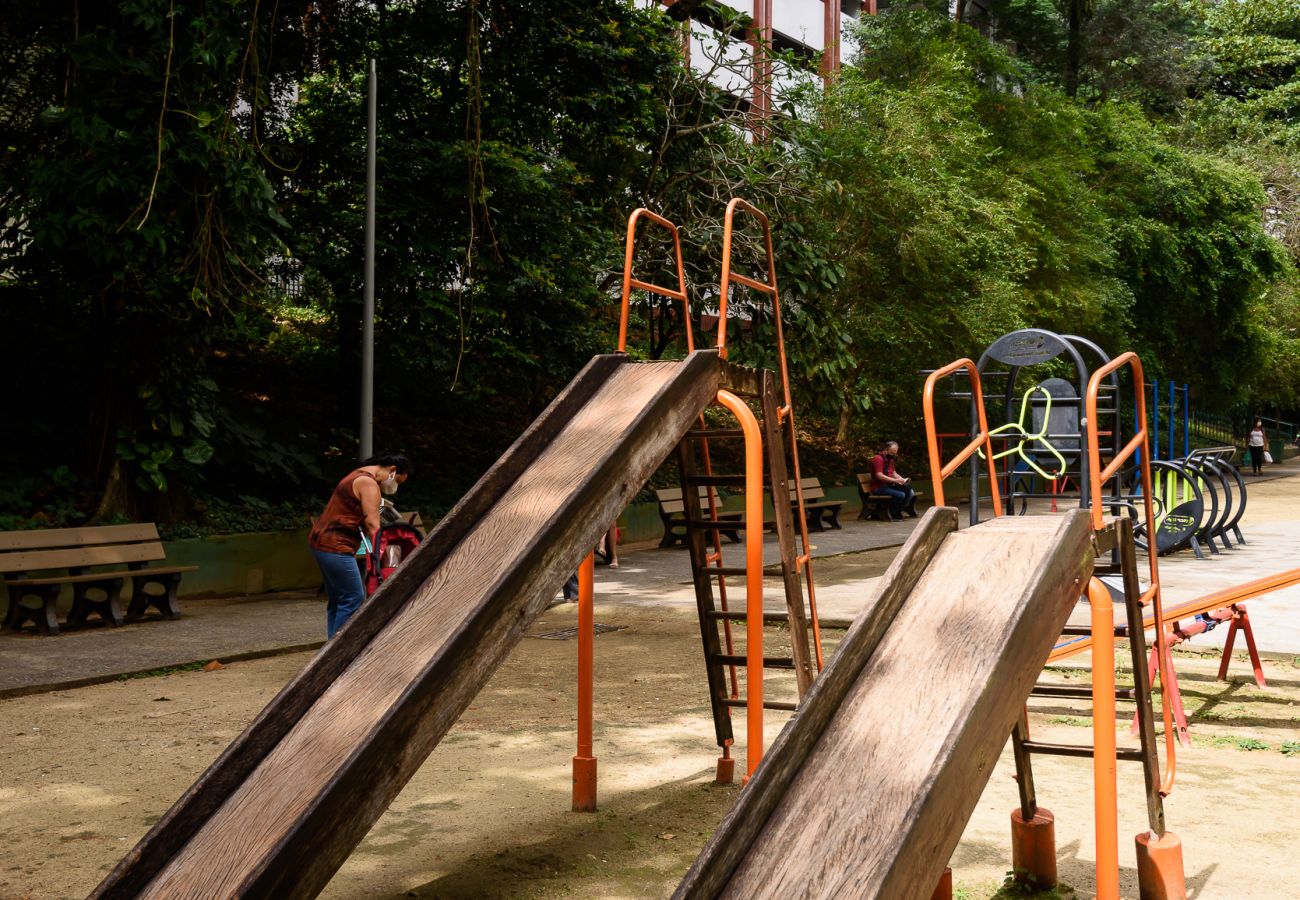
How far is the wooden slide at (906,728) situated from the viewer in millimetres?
2838

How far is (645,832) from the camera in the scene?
5152 millimetres

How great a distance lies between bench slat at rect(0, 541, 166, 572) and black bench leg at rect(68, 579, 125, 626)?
0.22 meters

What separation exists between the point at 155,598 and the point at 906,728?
373 inches

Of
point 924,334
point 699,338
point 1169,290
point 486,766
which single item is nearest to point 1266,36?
point 1169,290

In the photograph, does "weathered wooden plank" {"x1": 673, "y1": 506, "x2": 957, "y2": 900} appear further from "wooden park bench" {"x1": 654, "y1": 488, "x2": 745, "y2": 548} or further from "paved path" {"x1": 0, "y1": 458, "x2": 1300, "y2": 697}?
"wooden park bench" {"x1": 654, "y1": 488, "x2": 745, "y2": 548}

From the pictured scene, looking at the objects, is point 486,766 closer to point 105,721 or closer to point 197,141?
point 105,721

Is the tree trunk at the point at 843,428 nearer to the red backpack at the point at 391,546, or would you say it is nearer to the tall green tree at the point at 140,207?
the tall green tree at the point at 140,207

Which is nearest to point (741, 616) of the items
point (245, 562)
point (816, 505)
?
point (245, 562)

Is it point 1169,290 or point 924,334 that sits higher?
point 1169,290

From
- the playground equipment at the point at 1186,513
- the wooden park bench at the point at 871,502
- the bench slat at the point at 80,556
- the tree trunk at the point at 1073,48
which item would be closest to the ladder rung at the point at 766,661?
the bench slat at the point at 80,556

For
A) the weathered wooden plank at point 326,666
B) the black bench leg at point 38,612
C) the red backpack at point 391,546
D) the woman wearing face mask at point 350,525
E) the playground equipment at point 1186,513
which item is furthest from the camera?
the playground equipment at point 1186,513

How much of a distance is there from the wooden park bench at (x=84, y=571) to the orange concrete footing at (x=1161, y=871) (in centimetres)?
869

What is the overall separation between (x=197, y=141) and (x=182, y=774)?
674 cm

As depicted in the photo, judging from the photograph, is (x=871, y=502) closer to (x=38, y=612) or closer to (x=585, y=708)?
(x=38, y=612)
